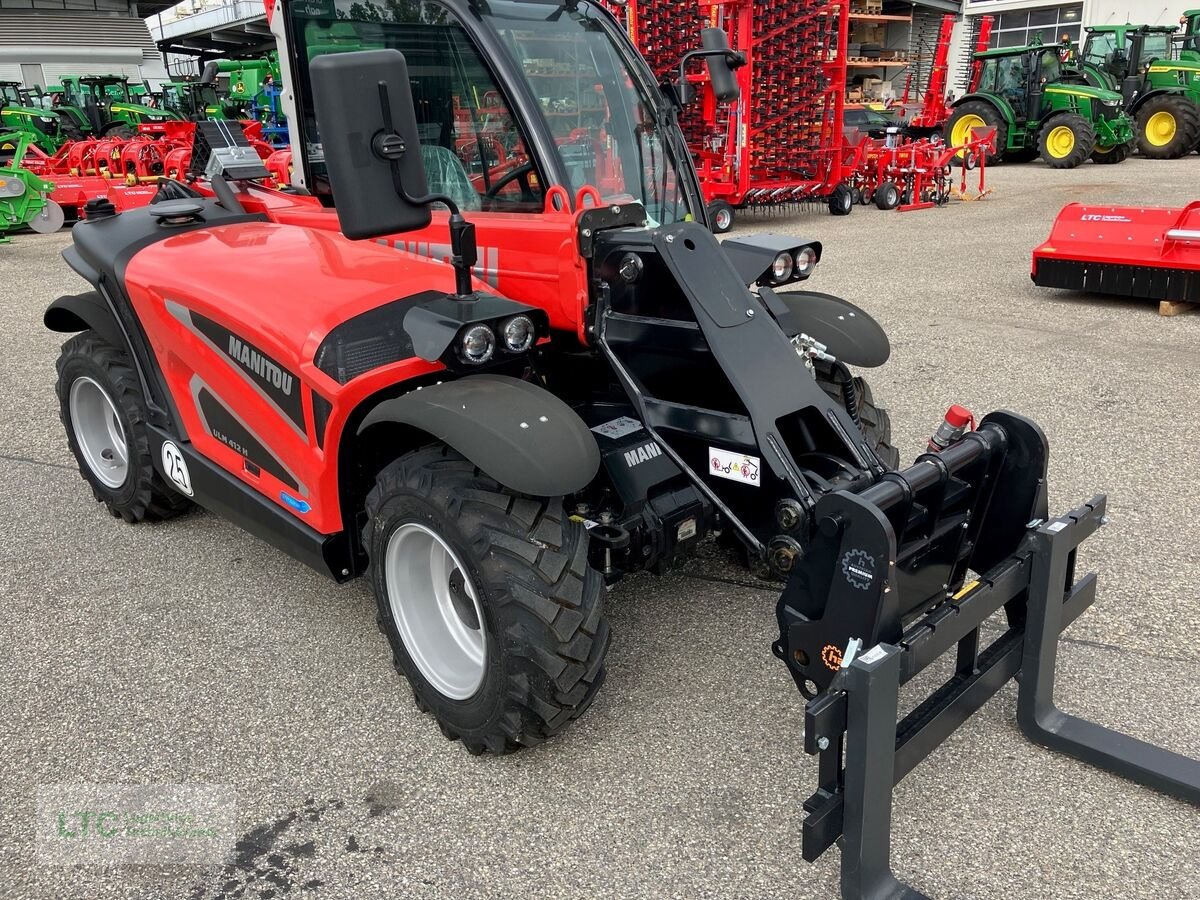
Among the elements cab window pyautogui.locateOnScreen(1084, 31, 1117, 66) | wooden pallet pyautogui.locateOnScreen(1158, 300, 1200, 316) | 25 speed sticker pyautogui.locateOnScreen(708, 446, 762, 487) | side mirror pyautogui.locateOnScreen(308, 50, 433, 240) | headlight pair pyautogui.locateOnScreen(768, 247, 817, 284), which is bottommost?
wooden pallet pyautogui.locateOnScreen(1158, 300, 1200, 316)

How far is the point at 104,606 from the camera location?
364 cm

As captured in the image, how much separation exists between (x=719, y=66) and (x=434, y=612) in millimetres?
2198

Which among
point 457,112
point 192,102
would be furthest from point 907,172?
point 192,102

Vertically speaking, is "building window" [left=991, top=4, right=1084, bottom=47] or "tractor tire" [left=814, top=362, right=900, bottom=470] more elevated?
"building window" [left=991, top=4, right=1084, bottom=47]

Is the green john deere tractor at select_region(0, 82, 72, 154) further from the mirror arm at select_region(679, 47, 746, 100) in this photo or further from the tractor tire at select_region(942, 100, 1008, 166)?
the tractor tire at select_region(942, 100, 1008, 166)

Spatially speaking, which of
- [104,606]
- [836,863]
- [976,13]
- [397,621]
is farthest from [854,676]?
[976,13]

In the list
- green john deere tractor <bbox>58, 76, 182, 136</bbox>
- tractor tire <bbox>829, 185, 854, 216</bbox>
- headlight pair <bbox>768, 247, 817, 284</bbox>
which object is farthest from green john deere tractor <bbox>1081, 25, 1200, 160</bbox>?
green john deere tractor <bbox>58, 76, 182, 136</bbox>

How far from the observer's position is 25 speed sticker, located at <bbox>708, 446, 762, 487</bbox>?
2658mm

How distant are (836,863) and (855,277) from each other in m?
7.85

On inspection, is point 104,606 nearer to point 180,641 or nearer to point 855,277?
point 180,641

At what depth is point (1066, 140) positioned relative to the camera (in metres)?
18.2

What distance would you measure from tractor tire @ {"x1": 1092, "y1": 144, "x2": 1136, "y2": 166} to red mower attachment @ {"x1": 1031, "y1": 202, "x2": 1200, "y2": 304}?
1314cm

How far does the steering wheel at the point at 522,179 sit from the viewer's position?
3029mm

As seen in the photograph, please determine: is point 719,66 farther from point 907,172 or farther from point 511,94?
point 907,172
